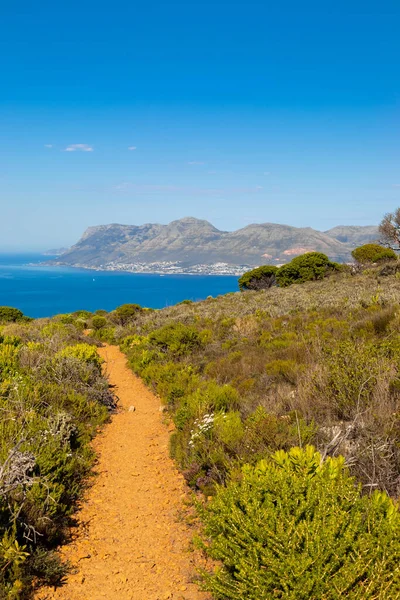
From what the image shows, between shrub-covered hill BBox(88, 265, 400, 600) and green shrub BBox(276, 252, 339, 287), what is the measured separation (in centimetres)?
→ 1852

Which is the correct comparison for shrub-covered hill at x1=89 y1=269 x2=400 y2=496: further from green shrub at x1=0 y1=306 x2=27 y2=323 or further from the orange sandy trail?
green shrub at x1=0 y1=306 x2=27 y2=323

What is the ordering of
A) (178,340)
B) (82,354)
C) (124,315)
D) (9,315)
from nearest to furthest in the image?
(82,354) → (178,340) → (9,315) → (124,315)

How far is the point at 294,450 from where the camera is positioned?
356 centimetres

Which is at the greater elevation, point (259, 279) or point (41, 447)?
point (259, 279)

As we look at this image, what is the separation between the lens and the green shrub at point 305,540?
93.4 inches

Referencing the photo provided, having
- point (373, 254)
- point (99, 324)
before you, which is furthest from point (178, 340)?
point (373, 254)

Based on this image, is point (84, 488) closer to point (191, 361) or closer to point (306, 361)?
point (306, 361)

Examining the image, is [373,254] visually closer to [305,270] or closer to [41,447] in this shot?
[305,270]

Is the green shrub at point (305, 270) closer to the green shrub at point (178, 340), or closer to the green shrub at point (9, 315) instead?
the green shrub at point (178, 340)

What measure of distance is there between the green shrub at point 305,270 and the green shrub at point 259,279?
3.12 feet

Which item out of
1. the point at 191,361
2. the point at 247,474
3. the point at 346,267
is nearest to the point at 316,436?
the point at 247,474

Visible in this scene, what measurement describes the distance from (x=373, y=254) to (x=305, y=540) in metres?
34.3

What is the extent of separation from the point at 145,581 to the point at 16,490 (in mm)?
1812

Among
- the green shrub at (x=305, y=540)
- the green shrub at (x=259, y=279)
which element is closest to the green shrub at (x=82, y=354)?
the green shrub at (x=305, y=540)
